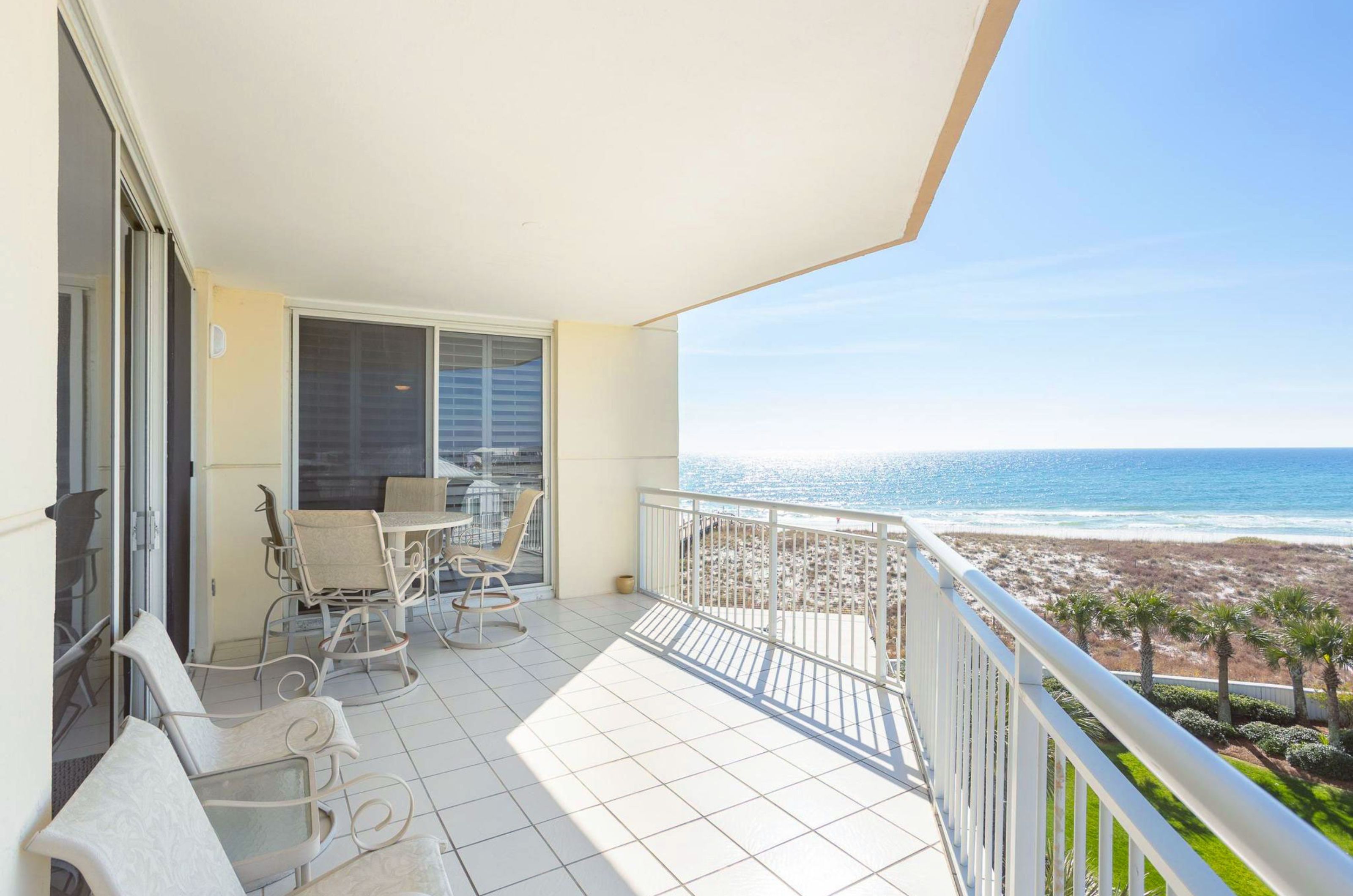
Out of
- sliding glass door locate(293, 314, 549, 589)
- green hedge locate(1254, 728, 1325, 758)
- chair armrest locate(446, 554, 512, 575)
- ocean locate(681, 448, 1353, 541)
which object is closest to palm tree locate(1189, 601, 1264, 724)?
green hedge locate(1254, 728, 1325, 758)

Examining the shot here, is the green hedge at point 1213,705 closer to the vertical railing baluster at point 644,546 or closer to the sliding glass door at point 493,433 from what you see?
the vertical railing baluster at point 644,546

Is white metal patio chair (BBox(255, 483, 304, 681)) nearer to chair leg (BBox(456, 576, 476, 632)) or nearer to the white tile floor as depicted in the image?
the white tile floor

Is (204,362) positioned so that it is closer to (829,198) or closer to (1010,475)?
(829,198)

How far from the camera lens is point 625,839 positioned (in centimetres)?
212

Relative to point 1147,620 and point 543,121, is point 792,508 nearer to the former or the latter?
point 543,121

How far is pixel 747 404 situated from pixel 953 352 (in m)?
10.3

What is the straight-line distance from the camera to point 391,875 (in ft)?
4.30

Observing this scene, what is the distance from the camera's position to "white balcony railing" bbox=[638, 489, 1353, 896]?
0.56 metres

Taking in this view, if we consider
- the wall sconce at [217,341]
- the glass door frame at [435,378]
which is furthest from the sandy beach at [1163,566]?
the wall sconce at [217,341]

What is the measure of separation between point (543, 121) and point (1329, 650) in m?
15.9

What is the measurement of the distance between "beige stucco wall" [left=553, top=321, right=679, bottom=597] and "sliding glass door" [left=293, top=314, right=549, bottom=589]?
216mm

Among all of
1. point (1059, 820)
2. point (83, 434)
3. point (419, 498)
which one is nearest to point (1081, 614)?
point (419, 498)

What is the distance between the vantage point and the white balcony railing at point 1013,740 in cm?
56

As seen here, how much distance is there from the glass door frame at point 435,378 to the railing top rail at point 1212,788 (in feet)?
15.6
